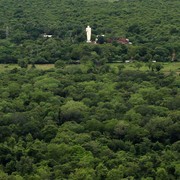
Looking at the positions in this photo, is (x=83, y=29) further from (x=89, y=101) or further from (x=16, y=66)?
(x=89, y=101)

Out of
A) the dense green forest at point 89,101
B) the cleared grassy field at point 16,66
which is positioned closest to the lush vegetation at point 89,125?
the dense green forest at point 89,101

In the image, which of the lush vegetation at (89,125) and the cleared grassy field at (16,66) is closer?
the lush vegetation at (89,125)

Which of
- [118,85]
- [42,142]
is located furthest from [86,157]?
[118,85]

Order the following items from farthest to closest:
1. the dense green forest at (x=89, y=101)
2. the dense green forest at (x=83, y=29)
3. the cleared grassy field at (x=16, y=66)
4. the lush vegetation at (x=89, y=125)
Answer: the dense green forest at (x=83, y=29)
the cleared grassy field at (x=16, y=66)
the dense green forest at (x=89, y=101)
the lush vegetation at (x=89, y=125)

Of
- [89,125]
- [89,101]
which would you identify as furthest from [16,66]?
[89,125]

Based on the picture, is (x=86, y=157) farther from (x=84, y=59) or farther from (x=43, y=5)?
(x=43, y=5)

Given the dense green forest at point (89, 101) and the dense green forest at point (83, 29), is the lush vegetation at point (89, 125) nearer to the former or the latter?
the dense green forest at point (89, 101)
